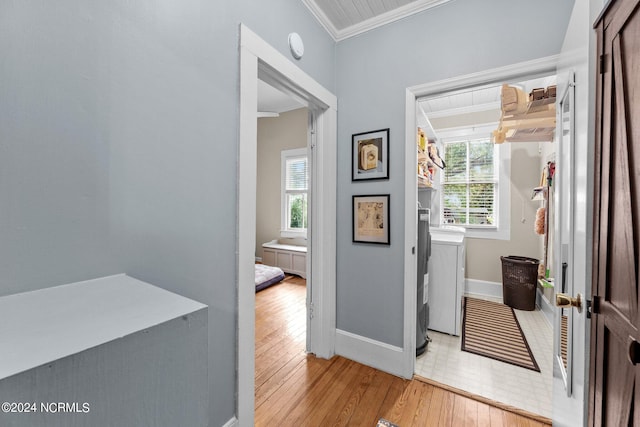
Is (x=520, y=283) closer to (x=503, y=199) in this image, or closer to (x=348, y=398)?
(x=503, y=199)

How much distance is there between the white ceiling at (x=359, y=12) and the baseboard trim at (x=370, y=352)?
2.45m

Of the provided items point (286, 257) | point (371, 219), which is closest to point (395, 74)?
point (371, 219)

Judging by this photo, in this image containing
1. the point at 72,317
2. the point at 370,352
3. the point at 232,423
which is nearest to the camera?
the point at 72,317

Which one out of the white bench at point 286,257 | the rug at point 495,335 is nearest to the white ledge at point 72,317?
the rug at point 495,335

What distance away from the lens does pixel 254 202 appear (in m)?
1.48

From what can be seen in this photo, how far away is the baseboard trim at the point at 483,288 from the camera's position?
3641mm

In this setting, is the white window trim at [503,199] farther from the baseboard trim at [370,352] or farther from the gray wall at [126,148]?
the gray wall at [126,148]

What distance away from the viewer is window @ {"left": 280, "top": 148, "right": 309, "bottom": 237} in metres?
5.02


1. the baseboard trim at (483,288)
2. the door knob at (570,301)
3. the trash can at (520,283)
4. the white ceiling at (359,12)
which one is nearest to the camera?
the door knob at (570,301)

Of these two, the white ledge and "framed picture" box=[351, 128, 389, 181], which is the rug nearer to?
"framed picture" box=[351, 128, 389, 181]

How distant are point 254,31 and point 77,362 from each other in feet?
5.30

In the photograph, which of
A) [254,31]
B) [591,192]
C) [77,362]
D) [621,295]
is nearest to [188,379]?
→ [77,362]

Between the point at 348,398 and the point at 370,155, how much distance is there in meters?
1.70

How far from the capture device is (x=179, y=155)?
112 cm
